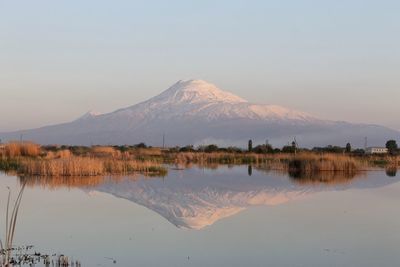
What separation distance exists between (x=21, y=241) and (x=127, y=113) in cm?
15398

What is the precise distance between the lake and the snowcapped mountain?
107495 mm

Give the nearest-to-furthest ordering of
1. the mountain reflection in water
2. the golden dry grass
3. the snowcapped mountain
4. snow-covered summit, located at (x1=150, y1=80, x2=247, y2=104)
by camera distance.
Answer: the mountain reflection in water, the golden dry grass, the snowcapped mountain, snow-covered summit, located at (x1=150, y1=80, x2=247, y2=104)

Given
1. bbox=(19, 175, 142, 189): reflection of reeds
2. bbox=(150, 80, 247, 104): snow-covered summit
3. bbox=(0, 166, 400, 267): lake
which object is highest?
bbox=(150, 80, 247, 104): snow-covered summit

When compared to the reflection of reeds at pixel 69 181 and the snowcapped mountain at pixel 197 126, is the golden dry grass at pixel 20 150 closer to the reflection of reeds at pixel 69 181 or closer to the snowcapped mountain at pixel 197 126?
the reflection of reeds at pixel 69 181

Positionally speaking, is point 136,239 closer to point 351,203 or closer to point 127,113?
point 351,203

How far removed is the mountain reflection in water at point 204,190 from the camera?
1609 centimetres

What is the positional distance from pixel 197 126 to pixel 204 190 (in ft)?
405

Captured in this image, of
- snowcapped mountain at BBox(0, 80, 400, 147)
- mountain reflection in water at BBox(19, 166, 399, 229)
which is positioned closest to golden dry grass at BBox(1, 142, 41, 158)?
mountain reflection in water at BBox(19, 166, 399, 229)

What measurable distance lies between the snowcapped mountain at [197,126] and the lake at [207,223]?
10749 centimetres

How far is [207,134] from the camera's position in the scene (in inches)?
5507

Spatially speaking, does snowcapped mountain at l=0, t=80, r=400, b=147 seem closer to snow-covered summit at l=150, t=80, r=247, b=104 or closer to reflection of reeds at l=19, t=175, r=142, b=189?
snow-covered summit at l=150, t=80, r=247, b=104

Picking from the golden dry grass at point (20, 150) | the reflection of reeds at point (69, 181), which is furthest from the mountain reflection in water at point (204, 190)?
the golden dry grass at point (20, 150)

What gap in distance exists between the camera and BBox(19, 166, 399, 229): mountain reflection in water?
16094mm

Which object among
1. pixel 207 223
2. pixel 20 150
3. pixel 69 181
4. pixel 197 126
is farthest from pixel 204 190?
pixel 197 126
